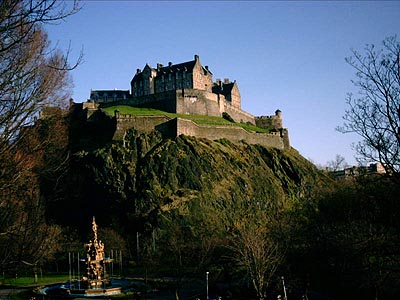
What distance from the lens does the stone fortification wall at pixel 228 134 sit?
2214 inches

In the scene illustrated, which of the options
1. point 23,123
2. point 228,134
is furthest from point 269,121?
point 23,123

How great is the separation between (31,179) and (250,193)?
4638cm

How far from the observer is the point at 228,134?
60.9 meters

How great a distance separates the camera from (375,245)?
13.4 metres

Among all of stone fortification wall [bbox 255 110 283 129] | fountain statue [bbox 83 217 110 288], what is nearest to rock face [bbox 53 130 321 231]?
fountain statue [bbox 83 217 110 288]

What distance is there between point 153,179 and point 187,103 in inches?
715

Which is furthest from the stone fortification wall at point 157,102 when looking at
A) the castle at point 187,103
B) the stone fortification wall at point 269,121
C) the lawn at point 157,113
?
the stone fortification wall at point 269,121

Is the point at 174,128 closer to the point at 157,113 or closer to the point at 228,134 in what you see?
the point at 157,113

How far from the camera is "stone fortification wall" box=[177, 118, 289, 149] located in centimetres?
5623

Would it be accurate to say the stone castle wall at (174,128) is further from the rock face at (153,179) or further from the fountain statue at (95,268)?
the fountain statue at (95,268)

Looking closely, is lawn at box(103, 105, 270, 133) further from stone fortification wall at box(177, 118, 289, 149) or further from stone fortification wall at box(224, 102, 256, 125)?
stone fortification wall at box(224, 102, 256, 125)

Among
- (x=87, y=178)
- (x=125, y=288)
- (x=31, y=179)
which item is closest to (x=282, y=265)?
(x=125, y=288)

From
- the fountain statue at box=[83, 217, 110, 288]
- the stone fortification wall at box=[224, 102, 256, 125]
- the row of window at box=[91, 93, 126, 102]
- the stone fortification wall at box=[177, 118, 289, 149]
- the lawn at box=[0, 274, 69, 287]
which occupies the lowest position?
the lawn at box=[0, 274, 69, 287]

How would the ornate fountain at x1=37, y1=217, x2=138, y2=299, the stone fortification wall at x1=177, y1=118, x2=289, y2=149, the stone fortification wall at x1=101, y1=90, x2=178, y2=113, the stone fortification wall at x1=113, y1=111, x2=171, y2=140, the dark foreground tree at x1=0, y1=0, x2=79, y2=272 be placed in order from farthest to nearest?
the stone fortification wall at x1=101, y1=90, x2=178, y2=113 < the stone fortification wall at x1=177, y1=118, x2=289, y2=149 < the stone fortification wall at x1=113, y1=111, x2=171, y2=140 < the ornate fountain at x1=37, y1=217, x2=138, y2=299 < the dark foreground tree at x1=0, y1=0, x2=79, y2=272
